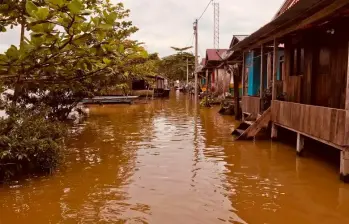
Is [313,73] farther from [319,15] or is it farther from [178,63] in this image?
[178,63]

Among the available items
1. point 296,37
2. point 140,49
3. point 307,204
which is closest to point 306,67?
point 296,37

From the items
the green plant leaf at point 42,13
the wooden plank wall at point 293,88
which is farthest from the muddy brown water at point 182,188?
the green plant leaf at point 42,13

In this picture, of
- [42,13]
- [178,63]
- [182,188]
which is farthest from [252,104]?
[178,63]

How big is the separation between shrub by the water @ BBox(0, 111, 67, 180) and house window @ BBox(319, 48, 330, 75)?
8.01m

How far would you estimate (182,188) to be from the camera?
269 inches

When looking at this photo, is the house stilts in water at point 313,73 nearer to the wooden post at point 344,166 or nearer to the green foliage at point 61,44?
the wooden post at point 344,166

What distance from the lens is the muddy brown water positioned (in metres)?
5.51

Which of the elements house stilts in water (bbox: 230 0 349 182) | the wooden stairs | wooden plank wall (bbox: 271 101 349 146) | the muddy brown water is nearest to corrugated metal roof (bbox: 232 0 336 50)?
house stilts in water (bbox: 230 0 349 182)

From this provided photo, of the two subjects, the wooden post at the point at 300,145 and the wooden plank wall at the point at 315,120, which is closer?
the wooden plank wall at the point at 315,120

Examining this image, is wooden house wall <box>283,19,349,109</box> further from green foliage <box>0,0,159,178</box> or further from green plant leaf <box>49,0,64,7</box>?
green plant leaf <box>49,0,64,7</box>

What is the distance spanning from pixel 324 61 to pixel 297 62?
1.86m

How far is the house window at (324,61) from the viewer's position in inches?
416

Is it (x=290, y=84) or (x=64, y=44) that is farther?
(x=290, y=84)

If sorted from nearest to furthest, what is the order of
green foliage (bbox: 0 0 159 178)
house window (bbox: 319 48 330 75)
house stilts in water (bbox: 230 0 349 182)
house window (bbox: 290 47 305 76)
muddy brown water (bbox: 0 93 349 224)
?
1. green foliage (bbox: 0 0 159 178)
2. muddy brown water (bbox: 0 93 349 224)
3. house stilts in water (bbox: 230 0 349 182)
4. house window (bbox: 319 48 330 75)
5. house window (bbox: 290 47 305 76)
